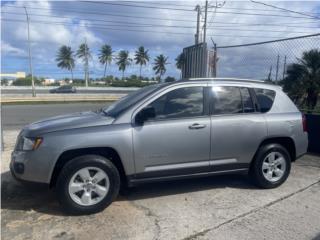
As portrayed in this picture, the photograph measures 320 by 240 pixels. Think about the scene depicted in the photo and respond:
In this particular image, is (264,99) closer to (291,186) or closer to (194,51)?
(291,186)

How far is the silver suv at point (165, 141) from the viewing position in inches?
Result: 164

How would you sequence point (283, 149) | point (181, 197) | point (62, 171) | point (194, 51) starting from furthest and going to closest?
point (194, 51), point (283, 149), point (181, 197), point (62, 171)

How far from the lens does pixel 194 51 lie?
1046 cm

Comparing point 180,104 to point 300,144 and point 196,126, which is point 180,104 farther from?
point 300,144

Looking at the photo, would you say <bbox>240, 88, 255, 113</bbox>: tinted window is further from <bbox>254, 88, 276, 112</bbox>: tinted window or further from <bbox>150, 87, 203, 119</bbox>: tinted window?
<bbox>150, 87, 203, 119</bbox>: tinted window

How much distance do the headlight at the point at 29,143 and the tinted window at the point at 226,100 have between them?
239cm

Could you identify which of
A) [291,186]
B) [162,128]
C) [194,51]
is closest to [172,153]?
[162,128]

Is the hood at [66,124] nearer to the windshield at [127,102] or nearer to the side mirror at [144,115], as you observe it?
the windshield at [127,102]

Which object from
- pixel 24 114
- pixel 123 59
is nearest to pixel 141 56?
pixel 123 59

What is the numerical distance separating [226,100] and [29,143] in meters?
2.75

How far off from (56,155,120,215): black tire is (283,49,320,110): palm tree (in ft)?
25.4

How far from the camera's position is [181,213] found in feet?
14.0

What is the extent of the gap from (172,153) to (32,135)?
1786 millimetres

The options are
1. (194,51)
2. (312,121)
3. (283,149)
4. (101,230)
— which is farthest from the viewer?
(194,51)
